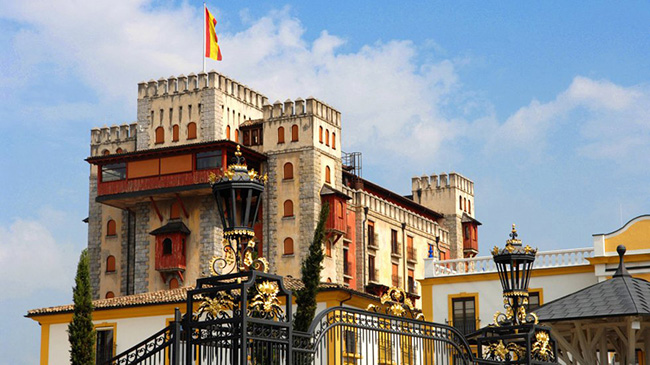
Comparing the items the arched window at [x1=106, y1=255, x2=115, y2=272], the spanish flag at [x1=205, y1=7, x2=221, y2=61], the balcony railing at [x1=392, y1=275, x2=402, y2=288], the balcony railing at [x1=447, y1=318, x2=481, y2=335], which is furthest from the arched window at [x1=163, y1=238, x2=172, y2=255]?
the balcony railing at [x1=447, y1=318, x2=481, y2=335]

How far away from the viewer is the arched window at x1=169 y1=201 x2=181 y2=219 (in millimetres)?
61562

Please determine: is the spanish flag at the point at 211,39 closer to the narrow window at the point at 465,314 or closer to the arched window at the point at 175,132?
the arched window at the point at 175,132

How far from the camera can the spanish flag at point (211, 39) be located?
61812mm

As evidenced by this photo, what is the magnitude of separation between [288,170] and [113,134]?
42.7ft

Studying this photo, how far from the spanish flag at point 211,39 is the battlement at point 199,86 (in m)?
1.12

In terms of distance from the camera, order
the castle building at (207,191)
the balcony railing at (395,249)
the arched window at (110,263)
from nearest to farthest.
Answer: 1. the castle building at (207,191)
2. the arched window at (110,263)
3. the balcony railing at (395,249)

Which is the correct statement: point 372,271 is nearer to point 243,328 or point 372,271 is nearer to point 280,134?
point 280,134

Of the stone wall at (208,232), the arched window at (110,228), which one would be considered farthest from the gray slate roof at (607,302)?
the arched window at (110,228)

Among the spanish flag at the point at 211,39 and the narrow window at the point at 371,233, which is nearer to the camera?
the spanish flag at the point at 211,39

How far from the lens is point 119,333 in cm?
4194

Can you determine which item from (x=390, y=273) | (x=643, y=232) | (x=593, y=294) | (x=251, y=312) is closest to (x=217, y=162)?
(x=390, y=273)

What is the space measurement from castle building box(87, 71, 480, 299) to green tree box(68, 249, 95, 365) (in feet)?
77.9

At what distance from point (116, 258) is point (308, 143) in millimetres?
13636

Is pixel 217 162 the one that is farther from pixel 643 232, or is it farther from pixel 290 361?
pixel 290 361
